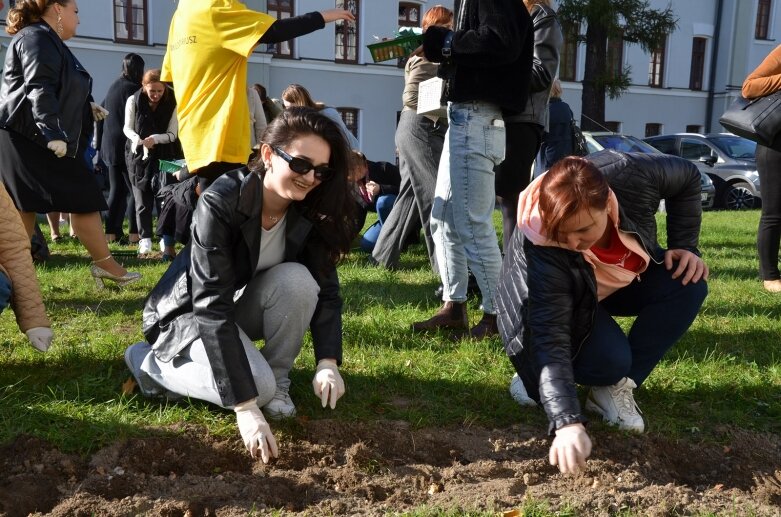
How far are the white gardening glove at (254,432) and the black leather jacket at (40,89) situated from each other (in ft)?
9.15

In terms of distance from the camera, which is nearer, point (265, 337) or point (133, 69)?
point (265, 337)

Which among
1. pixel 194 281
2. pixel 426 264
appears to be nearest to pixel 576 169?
pixel 194 281

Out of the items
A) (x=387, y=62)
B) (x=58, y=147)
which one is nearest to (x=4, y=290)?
(x=58, y=147)

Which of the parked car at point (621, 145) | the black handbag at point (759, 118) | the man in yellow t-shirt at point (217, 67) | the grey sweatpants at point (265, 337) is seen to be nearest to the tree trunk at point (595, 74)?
the parked car at point (621, 145)

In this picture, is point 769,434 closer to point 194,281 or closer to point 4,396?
point 194,281

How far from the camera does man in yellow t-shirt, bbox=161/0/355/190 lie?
4430mm

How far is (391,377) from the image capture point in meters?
3.68

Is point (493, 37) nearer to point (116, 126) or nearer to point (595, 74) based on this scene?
point (116, 126)

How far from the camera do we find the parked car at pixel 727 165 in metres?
15.4

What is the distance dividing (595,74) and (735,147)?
23.9ft

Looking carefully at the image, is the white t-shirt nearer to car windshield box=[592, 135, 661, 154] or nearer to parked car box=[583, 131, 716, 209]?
parked car box=[583, 131, 716, 209]

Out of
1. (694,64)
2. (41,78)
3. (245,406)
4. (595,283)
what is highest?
(694,64)

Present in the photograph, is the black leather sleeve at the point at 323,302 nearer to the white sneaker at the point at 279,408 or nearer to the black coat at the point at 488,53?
the white sneaker at the point at 279,408

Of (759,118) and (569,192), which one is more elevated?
(759,118)
